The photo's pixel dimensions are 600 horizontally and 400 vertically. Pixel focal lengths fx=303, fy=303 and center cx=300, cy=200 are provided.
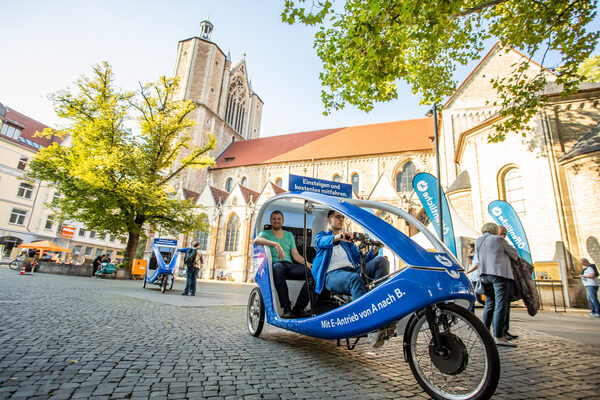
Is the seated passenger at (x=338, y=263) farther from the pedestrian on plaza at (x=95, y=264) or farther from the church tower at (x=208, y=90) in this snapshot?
the church tower at (x=208, y=90)

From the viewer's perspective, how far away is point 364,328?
8.11ft

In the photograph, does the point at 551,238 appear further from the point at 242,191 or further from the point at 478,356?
the point at 242,191

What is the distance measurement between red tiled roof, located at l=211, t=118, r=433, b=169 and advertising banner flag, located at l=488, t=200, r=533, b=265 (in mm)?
18188

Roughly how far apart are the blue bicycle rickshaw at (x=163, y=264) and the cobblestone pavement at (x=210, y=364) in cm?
571

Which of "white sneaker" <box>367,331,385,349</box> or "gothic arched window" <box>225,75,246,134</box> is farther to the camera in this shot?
"gothic arched window" <box>225,75,246,134</box>

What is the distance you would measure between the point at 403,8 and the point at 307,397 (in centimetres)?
557

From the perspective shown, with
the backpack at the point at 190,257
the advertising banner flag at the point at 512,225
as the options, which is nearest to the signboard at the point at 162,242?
the backpack at the point at 190,257

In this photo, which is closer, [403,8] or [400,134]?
[403,8]

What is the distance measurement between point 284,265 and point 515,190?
1536 centimetres

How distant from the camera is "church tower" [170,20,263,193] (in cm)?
3856

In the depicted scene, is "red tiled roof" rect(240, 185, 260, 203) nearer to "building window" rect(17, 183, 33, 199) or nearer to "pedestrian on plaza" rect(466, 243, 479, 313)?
"building window" rect(17, 183, 33, 199)

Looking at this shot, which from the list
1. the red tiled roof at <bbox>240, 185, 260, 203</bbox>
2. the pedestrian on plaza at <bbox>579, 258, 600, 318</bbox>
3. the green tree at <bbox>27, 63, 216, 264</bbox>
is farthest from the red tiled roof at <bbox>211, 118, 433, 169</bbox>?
the pedestrian on plaza at <bbox>579, 258, 600, 318</bbox>

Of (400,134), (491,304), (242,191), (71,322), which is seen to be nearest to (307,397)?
(71,322)

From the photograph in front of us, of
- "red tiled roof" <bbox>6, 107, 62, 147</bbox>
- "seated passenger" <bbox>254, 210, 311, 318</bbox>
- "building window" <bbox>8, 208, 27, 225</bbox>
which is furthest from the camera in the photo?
"red tiled roof" <bbox>6, 107, 62, 147</bbox>
